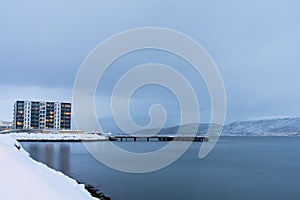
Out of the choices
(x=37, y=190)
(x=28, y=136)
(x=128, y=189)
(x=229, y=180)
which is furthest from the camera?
(x=28, y=136)

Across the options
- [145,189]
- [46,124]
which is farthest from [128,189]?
[46,124]

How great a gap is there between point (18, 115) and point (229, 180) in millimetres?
156541

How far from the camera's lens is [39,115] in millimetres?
163625

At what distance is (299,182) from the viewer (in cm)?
3058

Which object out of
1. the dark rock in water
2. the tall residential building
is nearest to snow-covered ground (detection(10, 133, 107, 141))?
the tall residential building

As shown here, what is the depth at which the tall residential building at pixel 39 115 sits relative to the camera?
529ft

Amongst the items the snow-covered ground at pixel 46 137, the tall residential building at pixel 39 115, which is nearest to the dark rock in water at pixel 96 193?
the snow-covered ground at pixel 46 137

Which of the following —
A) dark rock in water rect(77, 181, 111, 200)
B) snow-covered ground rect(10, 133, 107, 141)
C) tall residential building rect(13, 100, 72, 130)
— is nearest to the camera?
dark rock in water rect(77, 181, 111, 200)

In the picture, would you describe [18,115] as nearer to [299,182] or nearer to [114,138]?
[114,138]

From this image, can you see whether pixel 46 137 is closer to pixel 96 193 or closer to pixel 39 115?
pixel 39 115

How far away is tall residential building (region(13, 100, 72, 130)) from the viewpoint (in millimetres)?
161125

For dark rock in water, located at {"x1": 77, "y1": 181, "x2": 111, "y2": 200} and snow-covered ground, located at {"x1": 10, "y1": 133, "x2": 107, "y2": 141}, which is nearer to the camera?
dark rock in water, located at {"x1": 77, "y1": 181, "x2": 111, "y2": 200}

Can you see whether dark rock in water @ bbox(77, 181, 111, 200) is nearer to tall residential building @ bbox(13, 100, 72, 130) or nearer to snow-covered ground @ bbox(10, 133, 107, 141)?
snow-covered ground @ bbox(10, 133, 107, 141)

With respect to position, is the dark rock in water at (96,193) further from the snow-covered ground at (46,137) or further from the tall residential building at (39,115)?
the tall residential building at (39,115)
